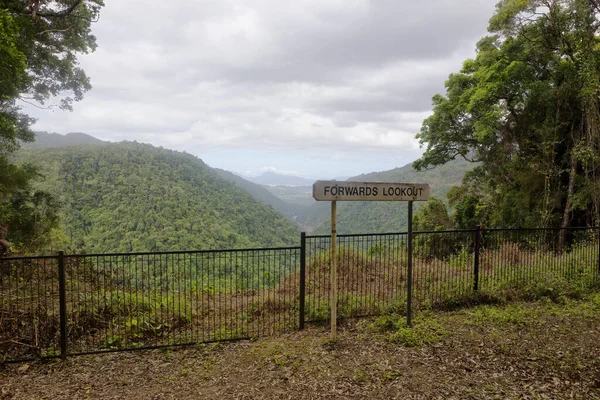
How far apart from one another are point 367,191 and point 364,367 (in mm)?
2259

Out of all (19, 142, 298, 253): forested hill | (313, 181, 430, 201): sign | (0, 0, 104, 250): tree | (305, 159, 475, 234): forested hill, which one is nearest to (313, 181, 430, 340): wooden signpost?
(313, 181, 430, 201): sign

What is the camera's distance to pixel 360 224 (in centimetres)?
4362

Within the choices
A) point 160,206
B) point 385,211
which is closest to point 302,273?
point 160,206

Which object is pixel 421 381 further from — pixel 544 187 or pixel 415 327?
pixel 544 187

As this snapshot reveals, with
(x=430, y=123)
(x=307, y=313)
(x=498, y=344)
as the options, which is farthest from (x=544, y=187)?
(x=307, y=313)

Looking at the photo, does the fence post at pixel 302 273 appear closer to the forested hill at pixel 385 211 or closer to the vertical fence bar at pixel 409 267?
the vertical fence bar at pixel 409 267

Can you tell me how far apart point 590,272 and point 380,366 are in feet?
21.0

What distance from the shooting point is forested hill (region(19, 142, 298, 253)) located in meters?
28.9

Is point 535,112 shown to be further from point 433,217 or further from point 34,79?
point 34,79

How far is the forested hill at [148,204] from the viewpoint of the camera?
28.9 m

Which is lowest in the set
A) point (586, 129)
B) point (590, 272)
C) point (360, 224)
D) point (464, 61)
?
point (360, 224)

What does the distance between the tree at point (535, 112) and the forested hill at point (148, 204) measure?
22.1m

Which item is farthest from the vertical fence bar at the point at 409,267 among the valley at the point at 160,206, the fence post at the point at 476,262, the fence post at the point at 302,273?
the valley at the point at 160,206

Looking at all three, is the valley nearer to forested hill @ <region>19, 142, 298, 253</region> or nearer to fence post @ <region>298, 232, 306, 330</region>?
forested hill @ <region>19, 142, 298, 253</region>
